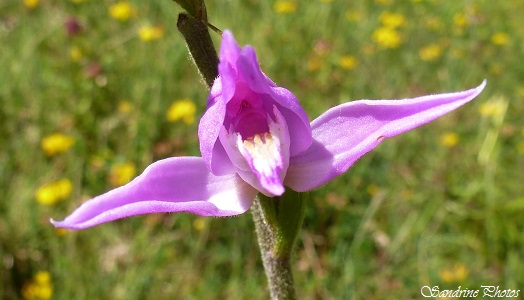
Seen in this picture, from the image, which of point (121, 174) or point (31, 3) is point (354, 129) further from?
point (31, 3)

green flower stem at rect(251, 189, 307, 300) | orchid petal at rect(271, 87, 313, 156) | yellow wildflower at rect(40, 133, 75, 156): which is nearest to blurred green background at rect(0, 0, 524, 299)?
yellow wildflower at rect(40, 133, 75, 156)

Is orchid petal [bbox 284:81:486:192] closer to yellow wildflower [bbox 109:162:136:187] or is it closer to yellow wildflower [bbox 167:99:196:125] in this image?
yellow wildflower [bbox 109:162:136:187]

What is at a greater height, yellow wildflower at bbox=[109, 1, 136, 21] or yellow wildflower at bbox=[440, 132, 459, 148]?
yellow wildflower at bbox=[109, 1, 136, 21]

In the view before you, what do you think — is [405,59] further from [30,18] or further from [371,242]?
[30,18]

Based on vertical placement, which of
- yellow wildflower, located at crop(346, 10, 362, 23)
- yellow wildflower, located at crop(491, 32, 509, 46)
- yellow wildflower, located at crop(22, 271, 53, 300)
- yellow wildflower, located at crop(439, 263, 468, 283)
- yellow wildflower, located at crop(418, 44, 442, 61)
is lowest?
yellow wildflower, located at crop(439, 263, 468, 283)

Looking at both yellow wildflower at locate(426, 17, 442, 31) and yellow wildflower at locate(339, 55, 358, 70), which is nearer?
yellow wildflower at locate(339, 55, 358, 70)

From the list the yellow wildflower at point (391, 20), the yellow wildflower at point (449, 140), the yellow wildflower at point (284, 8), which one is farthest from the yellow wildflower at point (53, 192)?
the yellow wildflower at point (391, 20)
